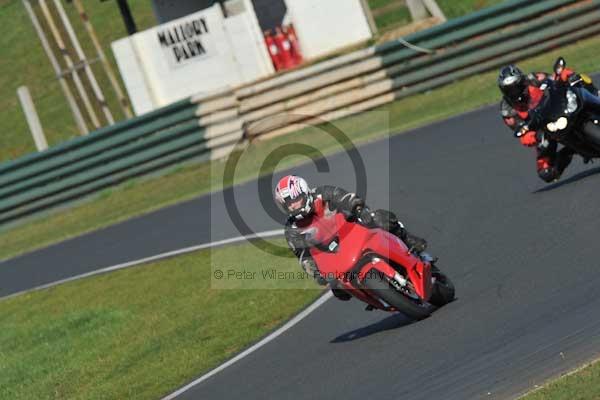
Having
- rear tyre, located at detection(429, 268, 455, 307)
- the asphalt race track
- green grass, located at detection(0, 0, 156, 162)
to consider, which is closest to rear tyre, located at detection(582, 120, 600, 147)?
the asphalt race track

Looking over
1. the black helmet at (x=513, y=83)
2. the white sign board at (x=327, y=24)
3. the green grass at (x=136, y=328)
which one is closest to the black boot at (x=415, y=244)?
the green grass at (x=136, y=328)

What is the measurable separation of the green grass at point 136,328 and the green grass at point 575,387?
4.25m

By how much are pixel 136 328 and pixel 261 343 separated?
271 centimetres

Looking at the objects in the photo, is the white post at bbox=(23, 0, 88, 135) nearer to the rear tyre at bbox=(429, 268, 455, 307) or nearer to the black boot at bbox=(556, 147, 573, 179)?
the black boot at bbox=(556, 147, 573, 179)

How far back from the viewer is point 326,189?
381 inches

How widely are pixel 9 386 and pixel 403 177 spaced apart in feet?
20.5

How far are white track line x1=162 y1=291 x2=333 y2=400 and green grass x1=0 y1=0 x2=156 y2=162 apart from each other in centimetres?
2276

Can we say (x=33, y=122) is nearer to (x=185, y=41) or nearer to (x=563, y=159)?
(x=185, y=41)

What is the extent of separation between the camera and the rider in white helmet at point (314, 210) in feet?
30.9

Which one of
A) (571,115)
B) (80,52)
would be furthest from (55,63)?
(571,115)

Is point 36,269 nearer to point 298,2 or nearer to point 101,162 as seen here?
point 101,162

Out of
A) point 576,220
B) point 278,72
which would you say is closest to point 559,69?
point 576,220

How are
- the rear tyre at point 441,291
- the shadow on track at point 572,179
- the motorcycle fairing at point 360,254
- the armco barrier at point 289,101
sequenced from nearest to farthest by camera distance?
the motorcycle fairing at point 360,254, the rear tyre at point 441,291, the shadow on track at point 572,179, the armco barrier at point 289,101

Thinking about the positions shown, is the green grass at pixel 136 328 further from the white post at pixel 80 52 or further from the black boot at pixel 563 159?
the white post at pixel 80 52
